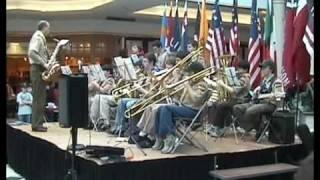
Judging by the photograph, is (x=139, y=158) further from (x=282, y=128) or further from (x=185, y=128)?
(x=282, y=128)

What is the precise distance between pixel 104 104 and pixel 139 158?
2258mm

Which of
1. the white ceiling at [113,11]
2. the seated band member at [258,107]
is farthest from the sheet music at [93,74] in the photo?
the white ceiling at [113,11]

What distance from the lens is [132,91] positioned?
6.10 metres

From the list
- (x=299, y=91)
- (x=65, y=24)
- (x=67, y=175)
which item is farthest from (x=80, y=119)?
(x=65, y=24)

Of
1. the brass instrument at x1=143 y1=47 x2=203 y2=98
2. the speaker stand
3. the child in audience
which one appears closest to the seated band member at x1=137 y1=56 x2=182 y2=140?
the brass instrument at x1=143 y1=47 x2=203 y2=98

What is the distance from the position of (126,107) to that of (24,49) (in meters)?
10.1

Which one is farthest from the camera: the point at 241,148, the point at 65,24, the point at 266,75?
the point at 65,24

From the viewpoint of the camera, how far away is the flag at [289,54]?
6.40m

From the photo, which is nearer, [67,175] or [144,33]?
[67,175]

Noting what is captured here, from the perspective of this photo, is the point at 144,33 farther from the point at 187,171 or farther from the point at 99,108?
the point at 187,171

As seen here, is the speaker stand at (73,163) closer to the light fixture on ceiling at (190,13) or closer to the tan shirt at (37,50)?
the tan shirt at (37,50)

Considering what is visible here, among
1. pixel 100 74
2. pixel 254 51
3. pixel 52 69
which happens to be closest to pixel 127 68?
pixel 52 69

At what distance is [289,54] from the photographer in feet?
21.2

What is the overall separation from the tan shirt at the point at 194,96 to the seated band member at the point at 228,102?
898 millimetres
